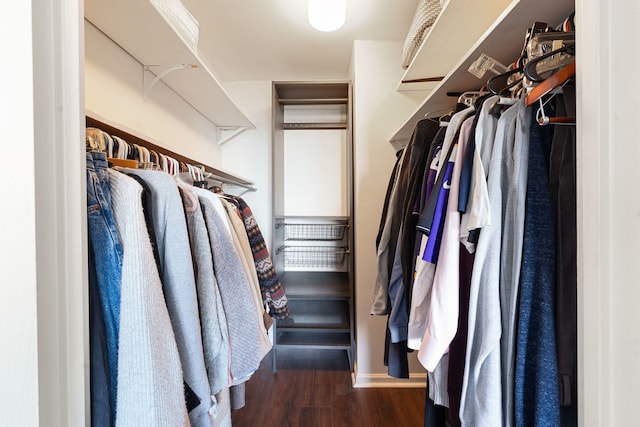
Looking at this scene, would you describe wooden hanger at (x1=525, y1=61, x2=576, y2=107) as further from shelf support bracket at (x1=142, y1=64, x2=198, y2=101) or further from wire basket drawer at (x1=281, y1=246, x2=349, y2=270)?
wire basket drawer at (x1=281, y1=246, x2=349, y2=270)

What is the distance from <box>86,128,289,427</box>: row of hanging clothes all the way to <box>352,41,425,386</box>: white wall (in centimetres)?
104

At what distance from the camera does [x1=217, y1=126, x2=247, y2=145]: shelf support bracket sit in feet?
7.06

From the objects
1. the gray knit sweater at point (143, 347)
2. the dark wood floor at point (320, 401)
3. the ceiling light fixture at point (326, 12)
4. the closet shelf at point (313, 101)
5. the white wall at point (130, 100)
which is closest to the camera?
the gray knit sweater at point (143, 347)

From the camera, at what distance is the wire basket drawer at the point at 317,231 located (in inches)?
89.8

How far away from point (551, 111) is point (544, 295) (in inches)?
14.7

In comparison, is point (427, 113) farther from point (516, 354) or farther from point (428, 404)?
point (428, 404)

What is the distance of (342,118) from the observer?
7.43 ft

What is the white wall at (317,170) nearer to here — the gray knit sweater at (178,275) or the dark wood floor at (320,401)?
the dark wood floor at (320,401)

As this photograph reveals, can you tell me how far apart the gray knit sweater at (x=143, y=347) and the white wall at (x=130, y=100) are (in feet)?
1.60
